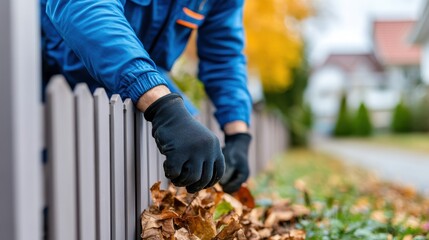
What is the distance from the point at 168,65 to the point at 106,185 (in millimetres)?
902

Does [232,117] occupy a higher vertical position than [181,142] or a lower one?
lower

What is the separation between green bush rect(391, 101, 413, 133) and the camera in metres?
29.5

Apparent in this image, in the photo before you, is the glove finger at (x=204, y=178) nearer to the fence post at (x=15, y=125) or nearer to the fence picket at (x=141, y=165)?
the fence picket at (x=141, y=165)

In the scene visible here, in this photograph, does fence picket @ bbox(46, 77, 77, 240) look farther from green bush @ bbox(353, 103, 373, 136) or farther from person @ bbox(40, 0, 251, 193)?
green bush @ bbox(353, 103, 373, 136)

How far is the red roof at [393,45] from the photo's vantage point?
140 feet

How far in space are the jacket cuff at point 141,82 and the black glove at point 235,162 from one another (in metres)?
0.85

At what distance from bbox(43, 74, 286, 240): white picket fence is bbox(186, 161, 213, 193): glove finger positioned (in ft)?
0.73

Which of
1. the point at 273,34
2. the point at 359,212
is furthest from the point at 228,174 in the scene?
the point at 273,34

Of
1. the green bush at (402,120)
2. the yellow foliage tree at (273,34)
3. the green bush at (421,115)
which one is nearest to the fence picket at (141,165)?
the yellow foliage tree at (273,34)

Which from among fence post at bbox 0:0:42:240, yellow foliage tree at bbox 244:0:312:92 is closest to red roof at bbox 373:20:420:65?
yellow foliage tree at bbox 244:0:312:92

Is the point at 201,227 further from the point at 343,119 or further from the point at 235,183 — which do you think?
the point at 343,119

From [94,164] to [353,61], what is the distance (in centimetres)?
5000

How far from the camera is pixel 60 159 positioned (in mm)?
1439

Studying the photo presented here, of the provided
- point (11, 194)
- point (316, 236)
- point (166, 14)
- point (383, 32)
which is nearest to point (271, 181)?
point (316, 236)
